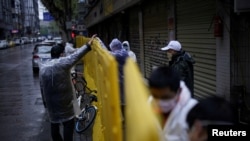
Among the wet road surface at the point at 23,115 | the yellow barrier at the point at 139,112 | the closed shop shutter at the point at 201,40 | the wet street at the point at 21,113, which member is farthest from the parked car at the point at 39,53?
the yellow barrier at the point at 139,112

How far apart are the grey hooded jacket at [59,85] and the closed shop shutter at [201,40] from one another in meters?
4.06

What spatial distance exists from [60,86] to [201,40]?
195 inches

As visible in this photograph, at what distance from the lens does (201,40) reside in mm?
9898

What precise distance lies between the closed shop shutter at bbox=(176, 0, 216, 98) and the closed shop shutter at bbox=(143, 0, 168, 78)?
2.12 metres

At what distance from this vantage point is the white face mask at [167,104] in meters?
2.50

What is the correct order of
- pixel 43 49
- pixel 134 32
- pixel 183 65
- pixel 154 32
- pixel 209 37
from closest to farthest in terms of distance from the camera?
pixel 183 65
pixel 209 37
pixel 154 32
pixel 134 32
pixel 43 49

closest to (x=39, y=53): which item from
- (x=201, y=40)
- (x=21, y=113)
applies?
(x=21, y=113)

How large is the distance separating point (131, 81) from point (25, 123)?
703 cm

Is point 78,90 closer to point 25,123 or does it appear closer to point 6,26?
point 25,123

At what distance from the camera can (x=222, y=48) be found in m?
8.18

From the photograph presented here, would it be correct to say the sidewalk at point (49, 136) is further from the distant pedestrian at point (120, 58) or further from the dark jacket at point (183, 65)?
the dark jacket at point (183, 65)

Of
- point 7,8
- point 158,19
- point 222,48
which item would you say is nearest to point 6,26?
point 7,8

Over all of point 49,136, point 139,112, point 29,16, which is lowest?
point 49,136

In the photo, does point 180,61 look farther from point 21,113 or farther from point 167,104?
point 21,113
